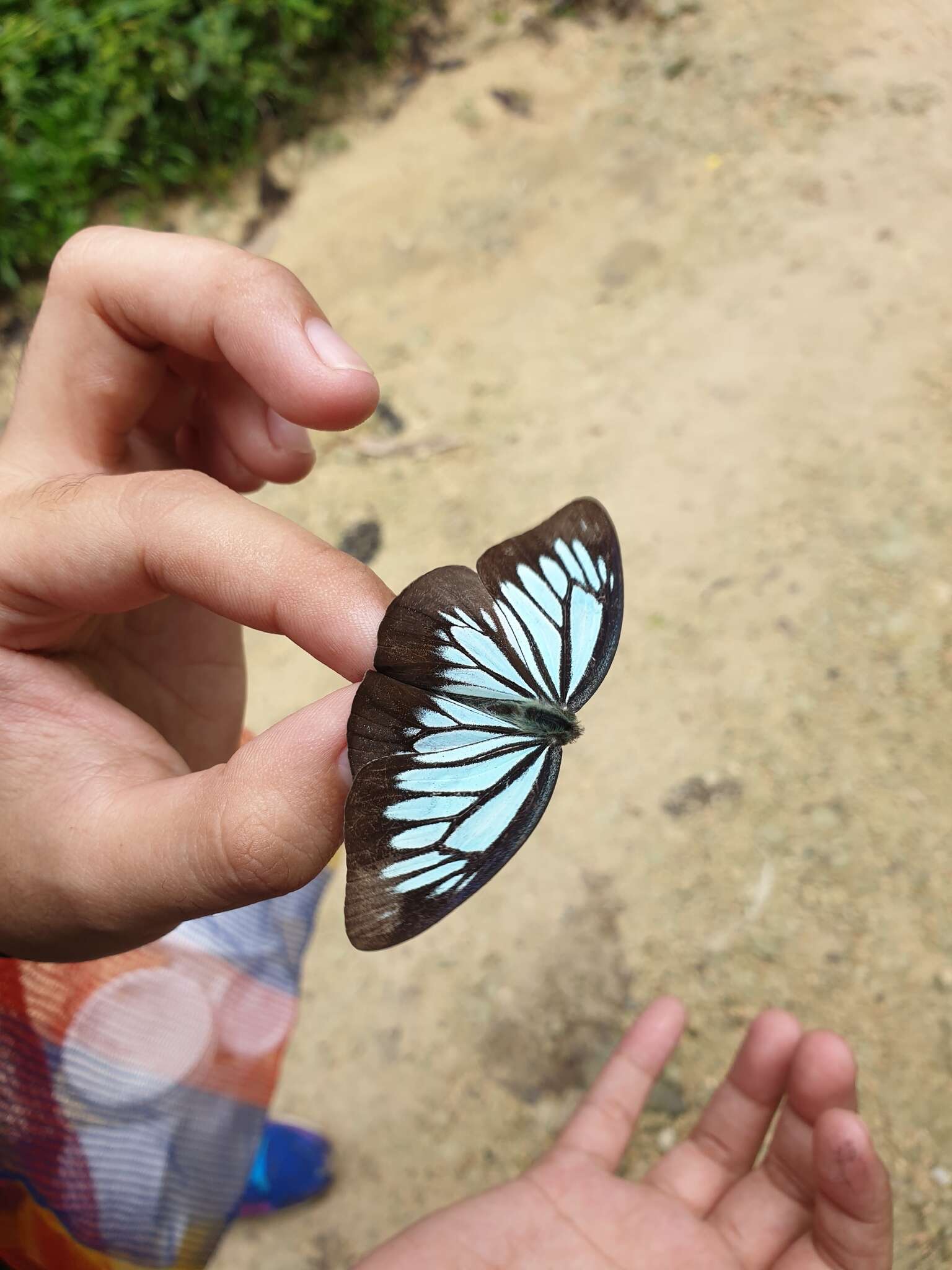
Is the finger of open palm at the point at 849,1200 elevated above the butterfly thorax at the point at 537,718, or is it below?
below

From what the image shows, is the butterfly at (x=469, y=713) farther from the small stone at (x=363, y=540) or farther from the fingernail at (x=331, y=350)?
the small stone at (x=363, y=540)

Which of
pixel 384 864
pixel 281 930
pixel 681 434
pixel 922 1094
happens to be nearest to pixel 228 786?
pixel 384 864

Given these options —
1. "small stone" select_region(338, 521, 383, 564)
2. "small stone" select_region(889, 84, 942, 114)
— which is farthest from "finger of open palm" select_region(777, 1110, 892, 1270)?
"small stone" select_region(889, 84, 942, 114)

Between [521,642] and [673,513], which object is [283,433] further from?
[673,513]

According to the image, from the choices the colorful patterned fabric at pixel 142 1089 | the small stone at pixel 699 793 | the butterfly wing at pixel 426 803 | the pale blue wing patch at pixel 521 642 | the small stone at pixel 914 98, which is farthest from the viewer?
the small stone at pixel 914 98

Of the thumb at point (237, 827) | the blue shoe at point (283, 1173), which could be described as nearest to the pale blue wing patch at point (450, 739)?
the thumb at point (237, 827)

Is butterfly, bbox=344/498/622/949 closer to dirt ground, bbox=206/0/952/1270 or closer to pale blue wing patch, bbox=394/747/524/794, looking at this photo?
pale blue wing patch, bbox=394/747/524/794
